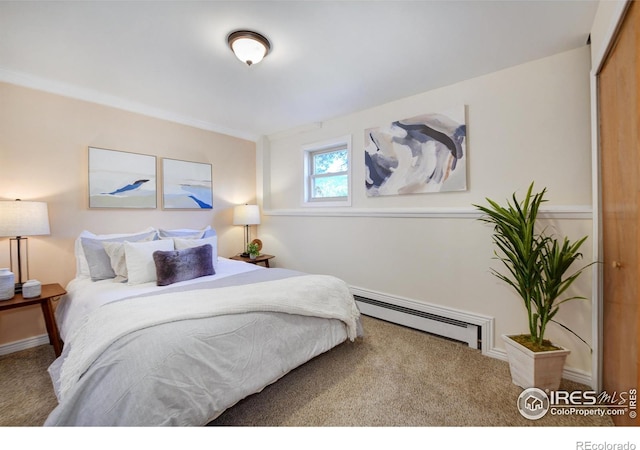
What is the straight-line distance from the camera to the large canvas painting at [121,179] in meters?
2.58

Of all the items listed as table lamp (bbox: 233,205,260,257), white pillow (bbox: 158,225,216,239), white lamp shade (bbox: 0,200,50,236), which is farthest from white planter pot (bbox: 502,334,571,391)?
white lamp shade (bbox: 0,200,50,236)

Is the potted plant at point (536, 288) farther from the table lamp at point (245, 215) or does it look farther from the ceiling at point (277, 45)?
the table lamp at point (245, 215)

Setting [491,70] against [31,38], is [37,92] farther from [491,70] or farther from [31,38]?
Answer: [491,70]

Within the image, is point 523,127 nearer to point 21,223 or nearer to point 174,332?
point 174,332

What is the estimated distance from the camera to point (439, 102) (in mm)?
2441

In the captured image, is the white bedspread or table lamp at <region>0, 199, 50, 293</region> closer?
the white bedspread

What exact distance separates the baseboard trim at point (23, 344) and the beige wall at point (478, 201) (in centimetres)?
266

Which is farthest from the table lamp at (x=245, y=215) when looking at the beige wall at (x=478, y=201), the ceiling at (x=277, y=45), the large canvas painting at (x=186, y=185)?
the ceiling at (x=277, y=45)

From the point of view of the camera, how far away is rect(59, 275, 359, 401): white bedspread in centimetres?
123

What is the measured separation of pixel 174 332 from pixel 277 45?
6.32 ft

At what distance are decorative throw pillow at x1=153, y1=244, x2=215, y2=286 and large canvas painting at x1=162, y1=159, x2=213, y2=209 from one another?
3.69 ft

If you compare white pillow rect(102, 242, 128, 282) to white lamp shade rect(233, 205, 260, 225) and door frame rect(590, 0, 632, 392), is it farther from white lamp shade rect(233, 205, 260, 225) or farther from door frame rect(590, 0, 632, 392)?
door frame rect(590, 0, 632, 392)
